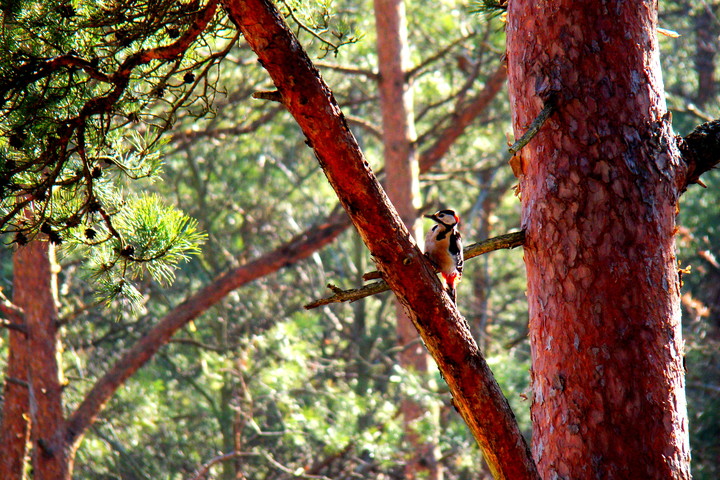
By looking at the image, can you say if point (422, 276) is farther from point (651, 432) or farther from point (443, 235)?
point (443, 235)

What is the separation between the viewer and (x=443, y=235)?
3.50 meters

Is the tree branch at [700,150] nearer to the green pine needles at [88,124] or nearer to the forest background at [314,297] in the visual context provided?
the green pine needles at [88,124]

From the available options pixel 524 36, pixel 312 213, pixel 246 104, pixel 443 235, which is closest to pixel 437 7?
pixel 246 104

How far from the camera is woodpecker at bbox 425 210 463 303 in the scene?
3.40 m

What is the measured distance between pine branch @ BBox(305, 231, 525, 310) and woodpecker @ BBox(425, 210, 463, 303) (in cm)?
92

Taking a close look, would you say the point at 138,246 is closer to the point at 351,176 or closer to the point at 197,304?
the point at 351,176

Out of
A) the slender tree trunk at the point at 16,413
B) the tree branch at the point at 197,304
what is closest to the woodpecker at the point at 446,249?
the tree branch at the point at 197,304

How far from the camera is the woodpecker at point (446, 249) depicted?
11.2 feet

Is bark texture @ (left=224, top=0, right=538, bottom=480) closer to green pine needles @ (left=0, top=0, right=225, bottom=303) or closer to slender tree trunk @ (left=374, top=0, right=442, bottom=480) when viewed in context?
green pine needles @ (left=0, top=0, right=225, bottom=303)

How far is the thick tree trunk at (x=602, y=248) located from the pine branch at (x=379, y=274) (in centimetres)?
6

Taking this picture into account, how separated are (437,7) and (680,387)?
28.3ft

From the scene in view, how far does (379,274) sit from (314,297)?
8.36m

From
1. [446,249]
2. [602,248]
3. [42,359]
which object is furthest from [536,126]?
[42,359]

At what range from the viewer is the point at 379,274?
213 centimetres
